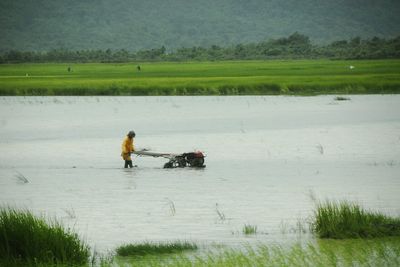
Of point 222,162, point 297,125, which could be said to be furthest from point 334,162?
point 297,125

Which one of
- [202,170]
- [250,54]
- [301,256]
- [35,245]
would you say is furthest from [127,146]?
[250,54]

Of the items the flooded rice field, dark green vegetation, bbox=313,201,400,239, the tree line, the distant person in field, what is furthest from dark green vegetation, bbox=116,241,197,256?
the tree line

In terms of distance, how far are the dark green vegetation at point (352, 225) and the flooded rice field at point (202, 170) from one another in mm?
994

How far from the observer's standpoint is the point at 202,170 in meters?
26.1

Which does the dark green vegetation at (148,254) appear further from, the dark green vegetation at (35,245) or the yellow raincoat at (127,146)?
the yellow raincoat at (127,146)

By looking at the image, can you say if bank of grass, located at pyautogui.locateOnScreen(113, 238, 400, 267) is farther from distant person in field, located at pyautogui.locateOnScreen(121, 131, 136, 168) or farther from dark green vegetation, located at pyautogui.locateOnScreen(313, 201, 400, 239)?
distant person in field, located at pyautogui.locateOnScreen(121, 131, 136, 168)

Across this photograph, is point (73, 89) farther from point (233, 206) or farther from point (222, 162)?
point (233, 206)

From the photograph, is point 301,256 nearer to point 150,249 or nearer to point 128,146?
point 150,249

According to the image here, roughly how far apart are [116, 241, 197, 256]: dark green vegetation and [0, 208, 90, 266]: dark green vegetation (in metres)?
1.00

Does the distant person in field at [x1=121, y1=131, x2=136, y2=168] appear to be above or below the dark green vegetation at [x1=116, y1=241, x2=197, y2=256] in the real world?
above

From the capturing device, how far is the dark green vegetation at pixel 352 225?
46.8 ft

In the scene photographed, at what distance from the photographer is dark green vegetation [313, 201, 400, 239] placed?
14273 mm

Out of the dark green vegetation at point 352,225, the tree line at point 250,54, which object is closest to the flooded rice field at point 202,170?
the dark green vegetation at point 352,225

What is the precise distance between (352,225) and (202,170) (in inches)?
474
